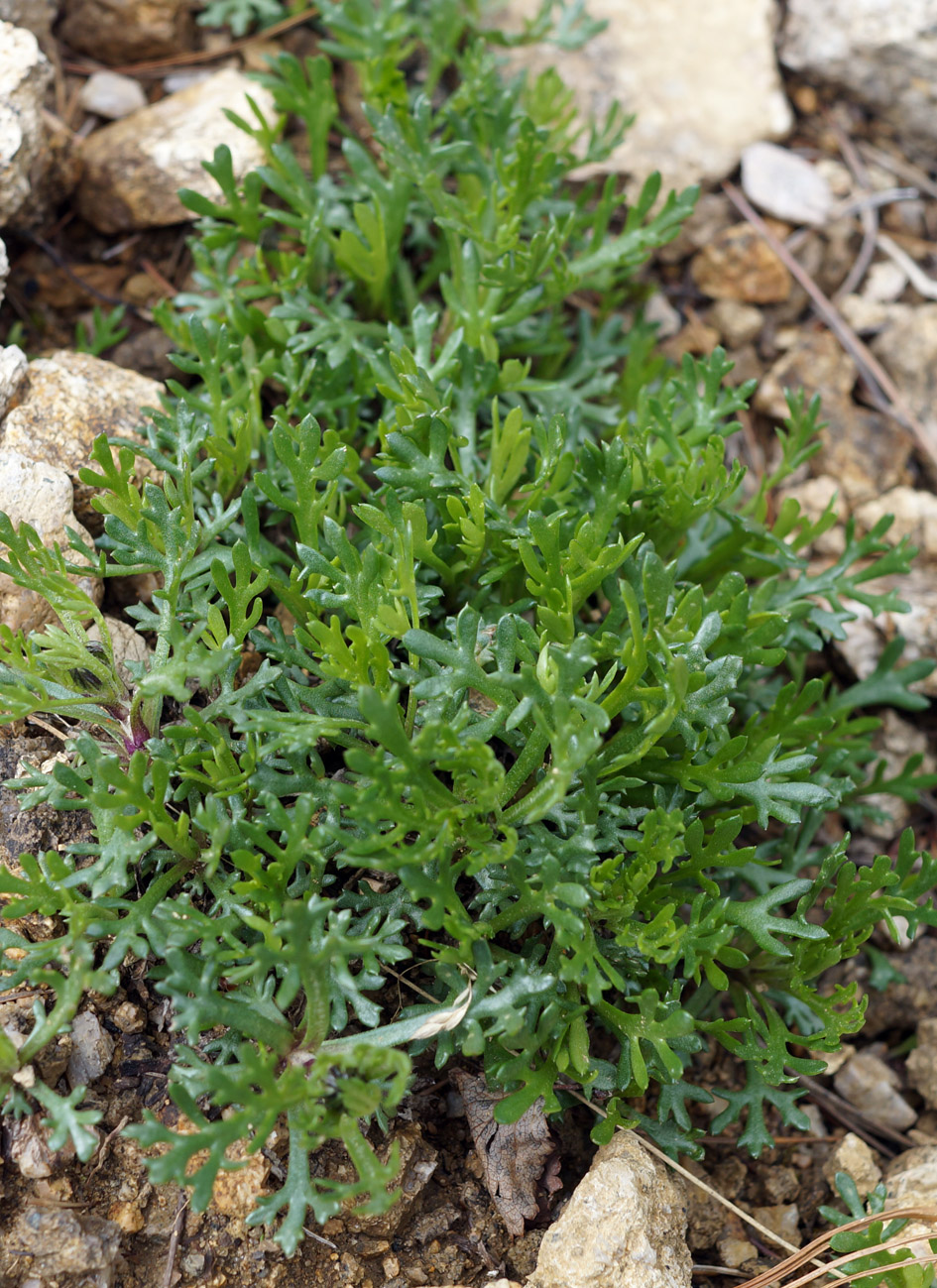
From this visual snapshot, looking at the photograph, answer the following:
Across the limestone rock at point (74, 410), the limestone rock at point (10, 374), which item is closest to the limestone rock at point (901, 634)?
the limestone rock at point (74, 410)

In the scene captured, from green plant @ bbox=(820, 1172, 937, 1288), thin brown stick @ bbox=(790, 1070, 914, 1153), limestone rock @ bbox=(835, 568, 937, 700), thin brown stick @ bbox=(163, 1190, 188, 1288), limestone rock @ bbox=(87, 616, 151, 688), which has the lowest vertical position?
thin brown stick @ bbox=(790, 1070, 914, 1153)

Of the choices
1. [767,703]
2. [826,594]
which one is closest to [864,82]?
[826,594]

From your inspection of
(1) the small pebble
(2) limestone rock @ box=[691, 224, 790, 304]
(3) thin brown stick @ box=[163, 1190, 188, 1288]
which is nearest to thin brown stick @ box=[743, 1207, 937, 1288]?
(3) thin brown stick @ box=[163, 1190, 188, 1288]

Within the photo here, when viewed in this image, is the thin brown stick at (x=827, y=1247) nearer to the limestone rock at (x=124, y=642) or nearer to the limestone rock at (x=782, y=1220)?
the limestone rock at (x=782, y=1220)

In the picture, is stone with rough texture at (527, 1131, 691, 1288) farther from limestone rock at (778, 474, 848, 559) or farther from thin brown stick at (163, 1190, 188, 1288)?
limestone rock at (778, 474, 848, 559)

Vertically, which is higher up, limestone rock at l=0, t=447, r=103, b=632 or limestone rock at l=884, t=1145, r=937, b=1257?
limestone rock at l=0, t=447, r=103, b=632

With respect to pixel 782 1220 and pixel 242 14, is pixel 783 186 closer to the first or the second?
pixel 242 14

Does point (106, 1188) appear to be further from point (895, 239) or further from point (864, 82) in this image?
point (864, 82)
